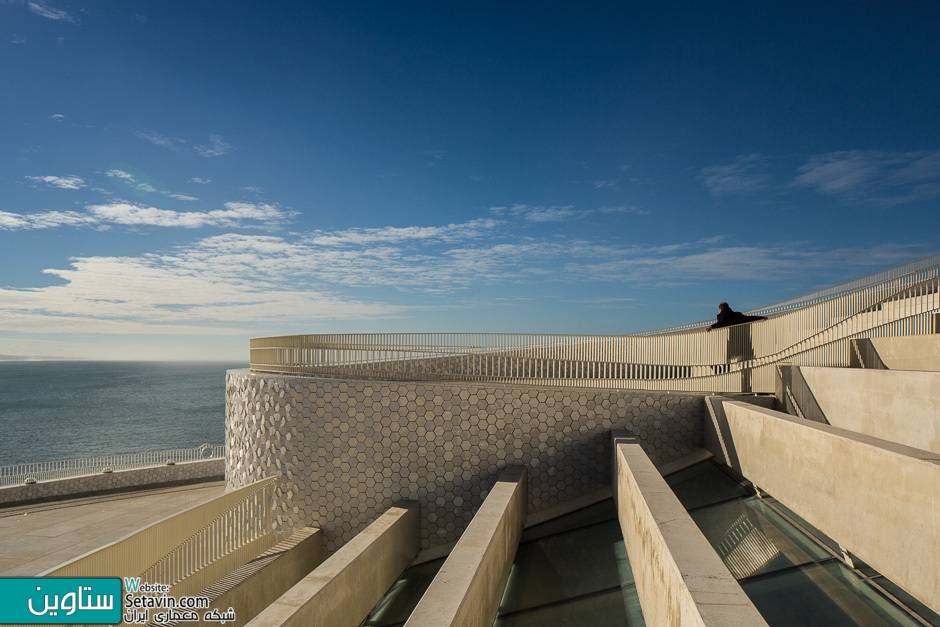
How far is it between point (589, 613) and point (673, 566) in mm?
3155

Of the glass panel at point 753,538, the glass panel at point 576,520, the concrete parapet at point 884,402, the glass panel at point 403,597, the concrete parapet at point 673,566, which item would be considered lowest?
the glass panel at point 403,597

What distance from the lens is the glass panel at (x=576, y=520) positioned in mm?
11109

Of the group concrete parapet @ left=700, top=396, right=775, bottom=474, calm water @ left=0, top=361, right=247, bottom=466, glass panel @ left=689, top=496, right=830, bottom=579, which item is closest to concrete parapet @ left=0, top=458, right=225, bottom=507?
concrete parapet @ left=700, top=396, right=775, bottom=474

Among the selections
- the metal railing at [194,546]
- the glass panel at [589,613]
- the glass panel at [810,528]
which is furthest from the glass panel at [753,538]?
the metal railing at [194,546]

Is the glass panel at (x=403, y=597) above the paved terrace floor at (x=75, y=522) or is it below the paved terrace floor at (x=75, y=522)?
above

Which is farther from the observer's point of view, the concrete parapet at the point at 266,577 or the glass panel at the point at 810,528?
the concrete parapet at the point at 266,577

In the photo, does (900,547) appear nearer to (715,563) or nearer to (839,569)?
(839,569)

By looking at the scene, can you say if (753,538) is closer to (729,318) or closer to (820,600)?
(820,600)

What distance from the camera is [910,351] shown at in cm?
1153

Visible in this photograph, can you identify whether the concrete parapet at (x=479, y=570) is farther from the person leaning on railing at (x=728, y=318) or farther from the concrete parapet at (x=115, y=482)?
the concrete parapet at (x=115, y=482)

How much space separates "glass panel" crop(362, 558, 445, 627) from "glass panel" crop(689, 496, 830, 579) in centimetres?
447

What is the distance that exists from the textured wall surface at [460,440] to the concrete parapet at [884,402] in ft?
8.14

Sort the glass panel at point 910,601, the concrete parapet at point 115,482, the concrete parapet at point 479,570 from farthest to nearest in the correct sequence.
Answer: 1. the concrete parapet at point 115,482
2. the concrete parapet at point 479,570
3. the glass panel at point 910,601

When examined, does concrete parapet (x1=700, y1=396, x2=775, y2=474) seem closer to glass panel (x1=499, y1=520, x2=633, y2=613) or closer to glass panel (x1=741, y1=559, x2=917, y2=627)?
glass panel (x1=499, y1=520, x2=633, y2=613)
